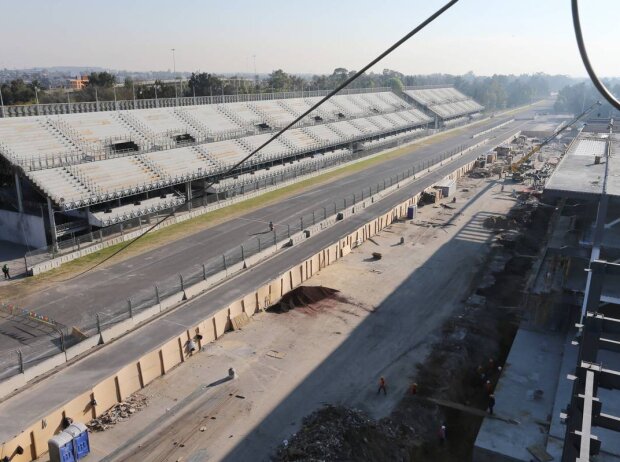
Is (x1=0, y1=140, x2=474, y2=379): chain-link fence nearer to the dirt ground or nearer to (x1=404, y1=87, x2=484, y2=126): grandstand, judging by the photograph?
the dirt ground

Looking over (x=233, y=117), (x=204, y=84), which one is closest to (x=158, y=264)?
(x=233, y=117)

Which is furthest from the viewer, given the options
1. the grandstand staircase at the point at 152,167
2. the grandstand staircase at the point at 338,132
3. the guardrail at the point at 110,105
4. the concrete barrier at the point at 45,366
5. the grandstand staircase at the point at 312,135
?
the grandstand staircase at the point at 338,132

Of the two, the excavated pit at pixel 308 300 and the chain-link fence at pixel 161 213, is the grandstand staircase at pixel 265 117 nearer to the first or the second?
the chain-link fence at pixel 161 213

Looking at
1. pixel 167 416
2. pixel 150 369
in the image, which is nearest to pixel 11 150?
pixel 150 369

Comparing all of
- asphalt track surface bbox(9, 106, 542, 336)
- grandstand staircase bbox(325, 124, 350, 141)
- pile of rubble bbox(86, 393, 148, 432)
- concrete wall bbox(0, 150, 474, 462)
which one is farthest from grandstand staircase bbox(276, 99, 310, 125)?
pile of rubble bbox(86, 393, 148, 432)

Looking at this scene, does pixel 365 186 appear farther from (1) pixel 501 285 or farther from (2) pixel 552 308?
(2) pixel 552 308

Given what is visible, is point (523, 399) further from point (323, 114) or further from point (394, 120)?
point (394, 120)

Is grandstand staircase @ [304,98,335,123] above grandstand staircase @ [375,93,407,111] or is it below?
below

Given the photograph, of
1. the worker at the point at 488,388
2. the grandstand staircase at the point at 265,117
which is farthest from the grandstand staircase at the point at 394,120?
the worker at the point at 488,388
